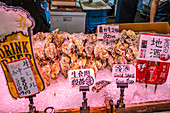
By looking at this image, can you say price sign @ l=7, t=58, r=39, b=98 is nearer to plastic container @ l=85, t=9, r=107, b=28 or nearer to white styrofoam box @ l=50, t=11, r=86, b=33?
white styrofoam box @ l=50, t=11, r=86, b=33

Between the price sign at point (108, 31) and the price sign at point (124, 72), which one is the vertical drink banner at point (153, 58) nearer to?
the price sign at point (124, 72)

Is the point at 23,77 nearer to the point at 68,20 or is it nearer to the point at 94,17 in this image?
the point at 68,20

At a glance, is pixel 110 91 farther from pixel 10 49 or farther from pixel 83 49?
pixel 10 49

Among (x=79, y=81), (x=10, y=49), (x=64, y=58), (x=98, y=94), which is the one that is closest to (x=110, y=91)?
(x=98, y=94)

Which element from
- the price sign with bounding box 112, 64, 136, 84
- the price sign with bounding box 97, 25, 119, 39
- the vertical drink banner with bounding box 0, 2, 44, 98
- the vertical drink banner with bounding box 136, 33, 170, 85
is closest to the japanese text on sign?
the vertical drink banner with bounding box 136, 33, 170, 85

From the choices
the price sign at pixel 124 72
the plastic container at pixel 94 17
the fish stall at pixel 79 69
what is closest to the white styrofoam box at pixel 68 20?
the plastic container at pixel 94 17

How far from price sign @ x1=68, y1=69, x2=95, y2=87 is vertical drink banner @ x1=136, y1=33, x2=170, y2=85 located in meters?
0.43

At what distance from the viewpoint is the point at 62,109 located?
1197 millimetres

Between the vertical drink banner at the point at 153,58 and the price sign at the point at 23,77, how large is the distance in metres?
0.85

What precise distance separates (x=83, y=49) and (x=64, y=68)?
26 centimetres

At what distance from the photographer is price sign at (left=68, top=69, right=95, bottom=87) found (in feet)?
3.64

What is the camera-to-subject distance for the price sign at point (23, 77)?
0.91 m

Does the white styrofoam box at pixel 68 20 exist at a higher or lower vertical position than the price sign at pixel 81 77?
higher

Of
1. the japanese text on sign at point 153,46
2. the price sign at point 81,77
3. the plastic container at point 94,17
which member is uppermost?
the plastic container at point 94,17
